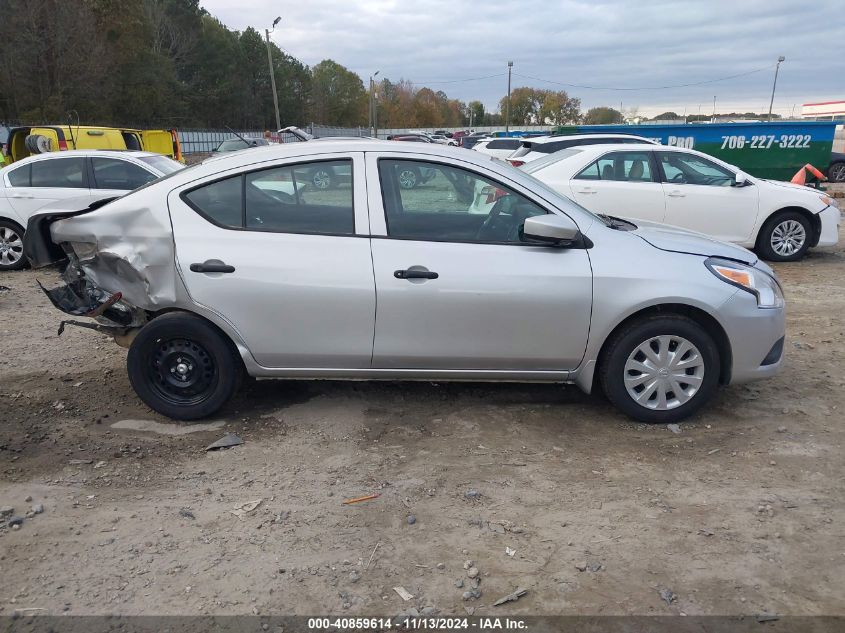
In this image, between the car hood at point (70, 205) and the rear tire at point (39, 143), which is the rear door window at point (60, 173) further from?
the car hood at point (70, 205)

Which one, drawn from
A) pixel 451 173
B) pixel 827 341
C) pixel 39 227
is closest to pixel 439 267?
pixel 451 173

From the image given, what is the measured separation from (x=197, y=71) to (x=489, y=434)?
73842mm

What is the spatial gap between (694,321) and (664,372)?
1.24 feet

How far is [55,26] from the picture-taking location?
37.6 m

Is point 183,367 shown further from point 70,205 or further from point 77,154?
point 77,154

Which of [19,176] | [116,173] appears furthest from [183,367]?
[19,176]

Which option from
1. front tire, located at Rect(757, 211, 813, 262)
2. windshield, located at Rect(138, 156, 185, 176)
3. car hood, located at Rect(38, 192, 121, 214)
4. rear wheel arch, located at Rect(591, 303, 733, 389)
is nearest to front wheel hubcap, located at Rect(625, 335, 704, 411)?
rear wheel arch, located at Rect(591, 303, 733, 389)

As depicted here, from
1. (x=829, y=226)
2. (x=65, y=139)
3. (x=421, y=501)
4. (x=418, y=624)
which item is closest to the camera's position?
(x=418, y=624)

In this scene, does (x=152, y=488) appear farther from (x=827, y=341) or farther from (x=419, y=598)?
(x=827, y=341)

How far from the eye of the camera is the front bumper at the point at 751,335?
4.18 m

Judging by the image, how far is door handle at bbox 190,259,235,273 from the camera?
4086mm

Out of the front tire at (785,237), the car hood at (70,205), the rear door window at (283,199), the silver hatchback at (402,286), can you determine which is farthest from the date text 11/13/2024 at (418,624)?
the front tire at (785,237)

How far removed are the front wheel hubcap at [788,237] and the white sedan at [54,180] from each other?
8917 mm

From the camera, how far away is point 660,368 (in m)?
4.25
